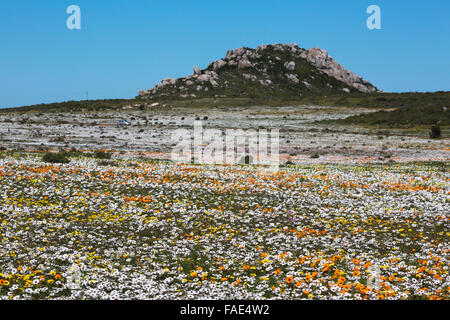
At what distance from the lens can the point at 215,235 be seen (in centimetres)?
1653

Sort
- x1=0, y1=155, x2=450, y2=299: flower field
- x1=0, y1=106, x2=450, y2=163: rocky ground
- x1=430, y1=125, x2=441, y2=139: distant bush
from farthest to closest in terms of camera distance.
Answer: x1=430, y1=125, x2=441, y2=139: distant bush, x1=0, y1=106, x2=450, y2=163: rocky ground, x1=0, y1=155, x2=450, y2=299: flower field

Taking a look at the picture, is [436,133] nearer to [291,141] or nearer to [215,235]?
[291,141]

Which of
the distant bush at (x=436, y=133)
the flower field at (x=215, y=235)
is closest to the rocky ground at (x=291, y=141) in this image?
the distant bush at (x=436, y=133)

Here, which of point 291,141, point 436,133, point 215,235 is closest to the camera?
point 215,235

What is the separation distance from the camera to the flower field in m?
11.6

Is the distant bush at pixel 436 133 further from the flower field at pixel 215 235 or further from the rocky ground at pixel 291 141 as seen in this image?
the flower field at pixel 215 235

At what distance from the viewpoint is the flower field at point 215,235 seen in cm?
1163

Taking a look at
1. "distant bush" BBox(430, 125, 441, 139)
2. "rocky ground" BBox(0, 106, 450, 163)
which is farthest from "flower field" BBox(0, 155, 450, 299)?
"distant bush" BBox(430, 125, 441, 139)

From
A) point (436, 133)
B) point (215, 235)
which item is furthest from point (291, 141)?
point (215, 235)

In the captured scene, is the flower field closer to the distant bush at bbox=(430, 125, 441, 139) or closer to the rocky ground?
the rocky ground

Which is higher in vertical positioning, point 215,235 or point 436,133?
point 436,133

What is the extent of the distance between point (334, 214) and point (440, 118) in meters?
81.1

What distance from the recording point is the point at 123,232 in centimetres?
1655
